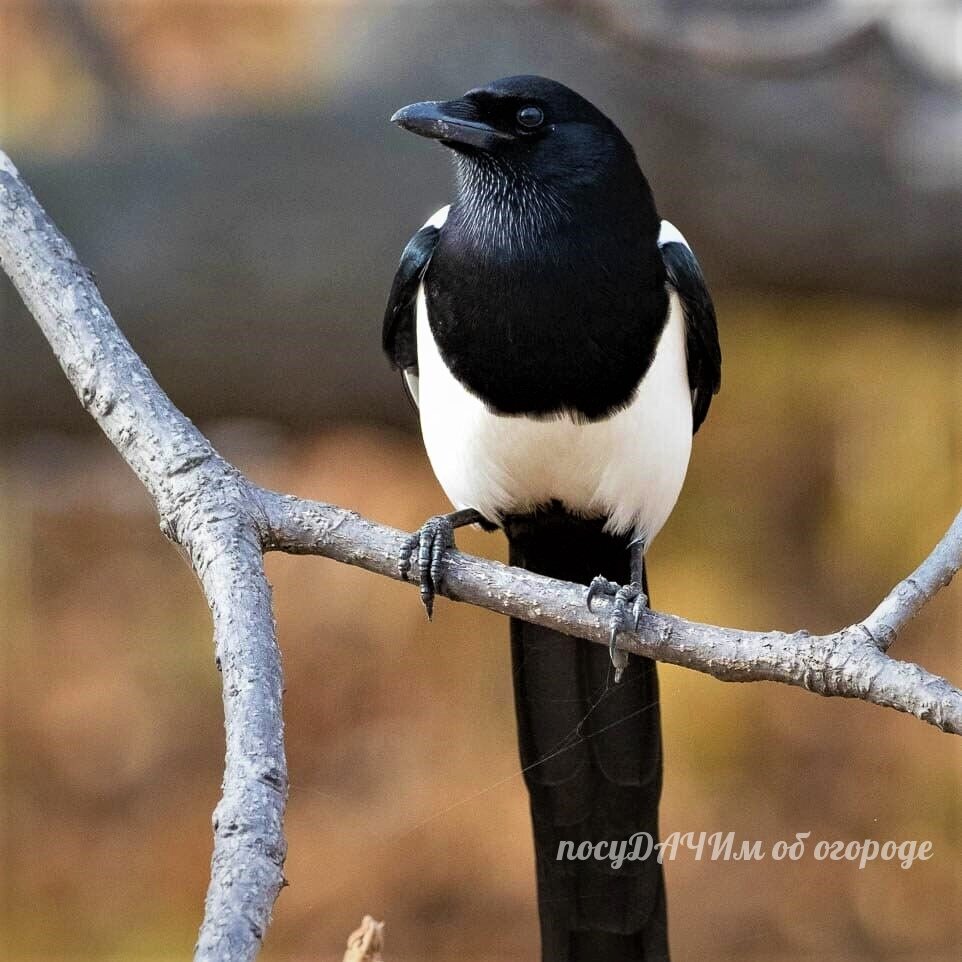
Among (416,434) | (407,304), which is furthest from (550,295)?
(416,434)

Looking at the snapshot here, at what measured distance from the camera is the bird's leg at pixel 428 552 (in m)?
1.05

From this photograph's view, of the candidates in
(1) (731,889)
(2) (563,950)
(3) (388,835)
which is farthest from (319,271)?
(1) (731,889)

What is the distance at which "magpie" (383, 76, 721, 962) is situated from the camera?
3.85 feet

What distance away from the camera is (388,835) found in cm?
235

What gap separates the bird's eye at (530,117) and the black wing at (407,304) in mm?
129

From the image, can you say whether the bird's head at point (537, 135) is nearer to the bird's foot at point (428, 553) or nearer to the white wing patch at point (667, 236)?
the white wing patch at point (667, 236)

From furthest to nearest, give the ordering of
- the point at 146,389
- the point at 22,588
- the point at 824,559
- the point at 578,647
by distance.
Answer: the point at 22,588 < the point at 824,559 < the point at 578,647 < the point at 146,389

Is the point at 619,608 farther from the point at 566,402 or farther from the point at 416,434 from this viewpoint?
the point at 416,434

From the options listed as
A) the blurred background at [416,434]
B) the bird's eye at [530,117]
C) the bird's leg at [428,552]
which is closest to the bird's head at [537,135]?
the bird's eye at [530,117]

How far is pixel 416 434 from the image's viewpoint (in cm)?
246

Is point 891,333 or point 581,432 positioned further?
point 891,333

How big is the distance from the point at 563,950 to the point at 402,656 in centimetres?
121

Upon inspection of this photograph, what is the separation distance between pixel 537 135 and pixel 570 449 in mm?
270

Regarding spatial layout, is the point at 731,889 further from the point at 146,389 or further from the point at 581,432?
the point at 146,389
